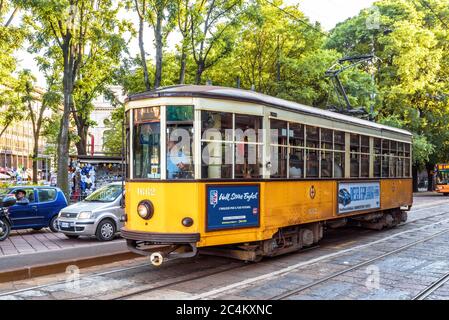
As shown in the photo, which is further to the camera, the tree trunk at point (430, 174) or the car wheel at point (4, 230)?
the tree trunk at point (430, 174)

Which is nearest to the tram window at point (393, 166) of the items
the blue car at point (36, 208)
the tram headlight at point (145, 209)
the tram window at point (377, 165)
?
the tram window at point (377, 165)

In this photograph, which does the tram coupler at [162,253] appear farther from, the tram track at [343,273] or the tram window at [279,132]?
the tram window at [279,132]

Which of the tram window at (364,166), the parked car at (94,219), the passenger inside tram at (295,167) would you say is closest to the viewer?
the passenger inside tram at (295,167)

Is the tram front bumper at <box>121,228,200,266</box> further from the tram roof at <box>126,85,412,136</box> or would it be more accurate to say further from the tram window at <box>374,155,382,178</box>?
the tram window at <box>374,155,382,178</box>

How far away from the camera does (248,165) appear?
27.6ft

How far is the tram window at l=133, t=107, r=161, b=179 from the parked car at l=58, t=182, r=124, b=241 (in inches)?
171

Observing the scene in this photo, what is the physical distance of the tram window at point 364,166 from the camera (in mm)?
A: 12343

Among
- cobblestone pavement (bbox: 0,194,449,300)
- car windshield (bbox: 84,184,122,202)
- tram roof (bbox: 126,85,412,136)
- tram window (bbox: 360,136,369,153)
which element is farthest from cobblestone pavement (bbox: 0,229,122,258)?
tram window (bbox: 360,136,369,153)

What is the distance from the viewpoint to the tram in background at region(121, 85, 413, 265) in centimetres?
775

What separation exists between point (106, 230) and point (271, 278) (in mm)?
5765

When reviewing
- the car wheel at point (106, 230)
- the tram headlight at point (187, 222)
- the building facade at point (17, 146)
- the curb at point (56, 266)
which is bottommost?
the curb at point (56, 266)

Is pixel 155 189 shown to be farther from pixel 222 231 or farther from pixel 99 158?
pixel 99 158

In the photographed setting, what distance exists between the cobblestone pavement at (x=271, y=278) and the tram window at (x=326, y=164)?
170cm

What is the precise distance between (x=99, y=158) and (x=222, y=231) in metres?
15.9
